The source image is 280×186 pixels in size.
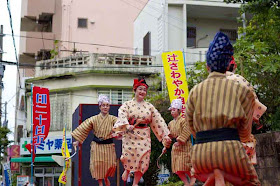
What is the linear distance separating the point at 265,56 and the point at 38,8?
912 inches

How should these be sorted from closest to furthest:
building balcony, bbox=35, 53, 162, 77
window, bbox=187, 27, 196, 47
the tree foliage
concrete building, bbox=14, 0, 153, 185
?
1. building balcony, bbox=35, 53, 162, 77
2. concrete building, bbox=14, 0, 153, 185
3. window, bbox=187, 27, 196, 47
4. the tree foliage

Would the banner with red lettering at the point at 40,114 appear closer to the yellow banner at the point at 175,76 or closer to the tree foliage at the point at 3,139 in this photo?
the yellow banner at the point at 175,76

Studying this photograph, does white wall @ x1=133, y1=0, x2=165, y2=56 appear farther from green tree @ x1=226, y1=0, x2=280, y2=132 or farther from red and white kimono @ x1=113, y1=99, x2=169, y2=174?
red and white kimono @ x1=113, y1=99, x2=169, y2=174

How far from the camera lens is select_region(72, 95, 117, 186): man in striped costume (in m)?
8.97

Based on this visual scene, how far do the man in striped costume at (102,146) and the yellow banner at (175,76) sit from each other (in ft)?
10.5

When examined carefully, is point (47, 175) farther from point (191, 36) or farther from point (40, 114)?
point (191, 36)

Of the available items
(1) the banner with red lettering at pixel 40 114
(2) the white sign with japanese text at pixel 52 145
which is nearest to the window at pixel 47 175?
(2) the white sign with japanese text at pixel 52 145

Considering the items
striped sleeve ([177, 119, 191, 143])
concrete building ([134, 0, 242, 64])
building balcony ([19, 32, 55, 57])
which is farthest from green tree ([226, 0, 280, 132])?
building balcony ([19, 32, 55, 57])

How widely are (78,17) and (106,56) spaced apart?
8.32 meters

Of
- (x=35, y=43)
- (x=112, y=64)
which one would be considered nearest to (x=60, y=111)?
(x=112, y=64)

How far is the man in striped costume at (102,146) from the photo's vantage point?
8969mm

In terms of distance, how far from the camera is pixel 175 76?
1247 cm

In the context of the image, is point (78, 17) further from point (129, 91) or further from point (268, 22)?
point (268, 22)

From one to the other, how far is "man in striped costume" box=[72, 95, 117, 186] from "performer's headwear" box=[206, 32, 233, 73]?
4.41m
